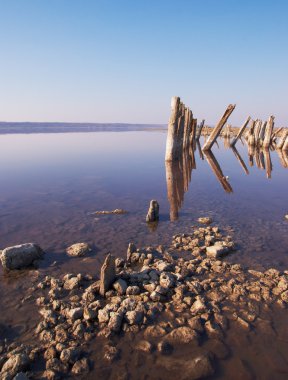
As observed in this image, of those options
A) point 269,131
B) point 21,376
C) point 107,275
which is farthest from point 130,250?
point 269,131

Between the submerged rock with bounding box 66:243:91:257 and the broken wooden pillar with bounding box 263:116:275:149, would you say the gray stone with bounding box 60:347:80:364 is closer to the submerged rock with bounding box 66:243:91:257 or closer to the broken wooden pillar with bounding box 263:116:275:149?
the submerged rock with bounding box 66:243:91:257

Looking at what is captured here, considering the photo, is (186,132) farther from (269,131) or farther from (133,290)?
(133,290)

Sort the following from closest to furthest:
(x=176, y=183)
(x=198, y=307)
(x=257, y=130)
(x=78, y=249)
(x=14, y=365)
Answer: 1. (x=14, y=365)
2. (x=198, y=307)
3. (x=78, y=249)
4. (x=176, y=183)
5. (x=257, y=130)

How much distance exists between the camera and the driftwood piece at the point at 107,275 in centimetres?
430

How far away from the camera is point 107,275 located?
4.35m

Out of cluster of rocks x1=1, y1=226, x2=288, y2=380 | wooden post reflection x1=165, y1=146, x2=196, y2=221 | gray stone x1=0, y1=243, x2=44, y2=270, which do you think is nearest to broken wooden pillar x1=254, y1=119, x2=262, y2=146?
wooden post reflection x1=165, y1=146, x2=196, y2=221

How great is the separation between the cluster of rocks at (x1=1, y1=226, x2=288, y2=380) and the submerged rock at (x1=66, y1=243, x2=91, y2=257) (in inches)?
35.9

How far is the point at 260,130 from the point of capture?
3300 centimetres

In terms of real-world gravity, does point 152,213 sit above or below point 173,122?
below

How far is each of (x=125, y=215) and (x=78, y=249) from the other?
9.15ft

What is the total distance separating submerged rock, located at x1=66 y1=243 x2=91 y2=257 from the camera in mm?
5757

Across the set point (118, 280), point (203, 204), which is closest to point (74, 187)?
point (203, 204)

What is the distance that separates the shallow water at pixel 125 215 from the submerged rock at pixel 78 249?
137 mm

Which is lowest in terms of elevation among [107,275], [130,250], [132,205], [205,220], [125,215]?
[132,205]
